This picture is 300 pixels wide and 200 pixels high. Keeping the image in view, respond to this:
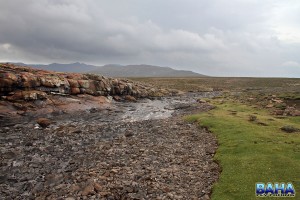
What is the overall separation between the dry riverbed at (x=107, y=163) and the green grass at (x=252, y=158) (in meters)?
1.27

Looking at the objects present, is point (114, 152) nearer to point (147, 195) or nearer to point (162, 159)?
point (162, 159)

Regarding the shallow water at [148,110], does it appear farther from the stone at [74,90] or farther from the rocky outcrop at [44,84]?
the stone at [74,90]

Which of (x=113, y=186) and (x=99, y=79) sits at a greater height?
(x=99, y=79)

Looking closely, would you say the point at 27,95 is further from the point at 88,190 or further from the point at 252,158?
the point at 252,158

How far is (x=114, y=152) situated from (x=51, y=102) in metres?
36.0

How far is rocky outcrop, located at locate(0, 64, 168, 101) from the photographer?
55.8 meters

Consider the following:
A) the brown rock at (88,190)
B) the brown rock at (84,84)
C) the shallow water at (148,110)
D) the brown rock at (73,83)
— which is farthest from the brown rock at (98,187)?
the brown rock at (84,84)

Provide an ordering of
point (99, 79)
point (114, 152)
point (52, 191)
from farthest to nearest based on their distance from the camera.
Answer: point (99, 79) < point (114, 152) < point (52, 191)

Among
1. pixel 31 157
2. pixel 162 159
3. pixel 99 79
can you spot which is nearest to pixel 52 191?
pixel 31 157

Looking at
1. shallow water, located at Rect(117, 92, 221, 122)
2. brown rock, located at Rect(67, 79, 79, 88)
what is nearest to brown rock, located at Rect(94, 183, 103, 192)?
shallow water, located at Rect(117, 92, 221, 122)

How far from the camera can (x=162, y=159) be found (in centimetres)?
2650

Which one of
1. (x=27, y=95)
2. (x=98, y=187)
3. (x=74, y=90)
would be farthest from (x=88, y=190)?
(x=74, y=90)

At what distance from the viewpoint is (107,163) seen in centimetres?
2538

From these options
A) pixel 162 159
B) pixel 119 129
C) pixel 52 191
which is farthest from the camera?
pixel 119 129
